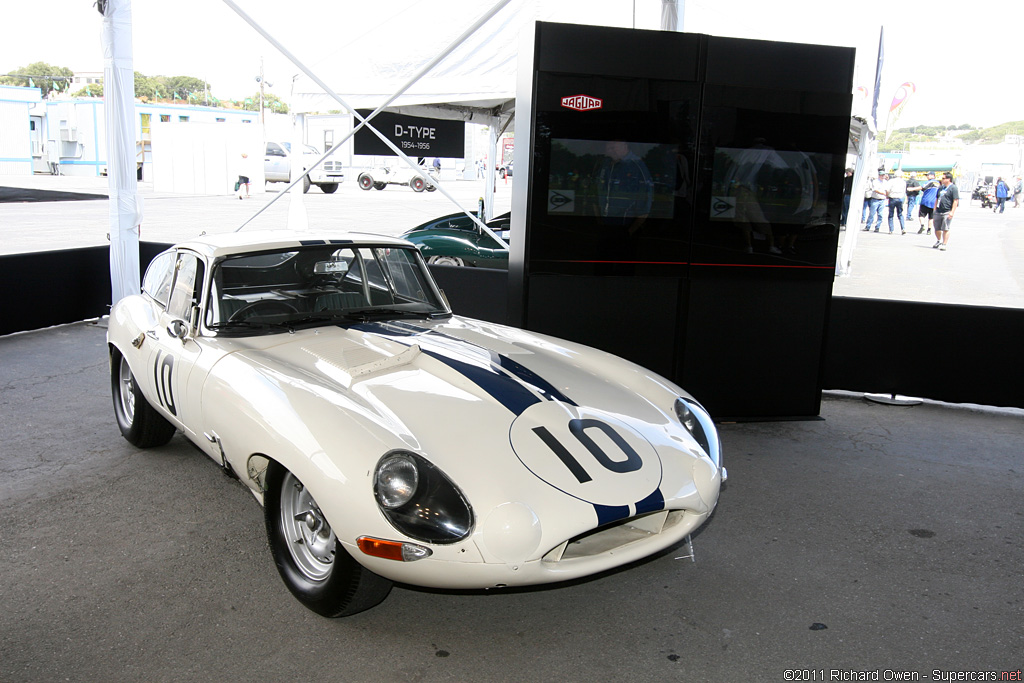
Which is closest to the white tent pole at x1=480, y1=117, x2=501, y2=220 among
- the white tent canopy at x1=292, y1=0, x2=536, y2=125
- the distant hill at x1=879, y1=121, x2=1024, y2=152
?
the white tent canopy at x1=292, y1=0, x2=536, y2=125

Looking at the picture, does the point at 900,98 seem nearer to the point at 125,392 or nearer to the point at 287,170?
the point at 125,392

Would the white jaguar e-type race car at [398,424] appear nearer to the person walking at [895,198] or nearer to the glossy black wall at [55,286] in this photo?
the glossy black wall at [55,286]

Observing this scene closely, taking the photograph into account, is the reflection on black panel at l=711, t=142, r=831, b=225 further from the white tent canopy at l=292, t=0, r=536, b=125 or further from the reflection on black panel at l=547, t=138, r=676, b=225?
the white tent canopy at l=292, t=0, r=536, b=125

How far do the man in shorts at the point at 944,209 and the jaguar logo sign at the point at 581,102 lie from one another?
1534cm

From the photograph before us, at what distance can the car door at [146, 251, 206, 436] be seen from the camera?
3775 mm

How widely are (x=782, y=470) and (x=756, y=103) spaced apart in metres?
2.52

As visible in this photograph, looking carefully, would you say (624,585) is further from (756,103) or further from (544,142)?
(756,103)

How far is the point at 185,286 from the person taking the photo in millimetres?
4180

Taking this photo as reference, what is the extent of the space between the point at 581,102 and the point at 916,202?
24.6m

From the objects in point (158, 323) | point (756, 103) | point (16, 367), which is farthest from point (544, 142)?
point (16, 367)

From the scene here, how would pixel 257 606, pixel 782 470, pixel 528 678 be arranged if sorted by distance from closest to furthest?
pixel 528 678 → pixel 257 606 → pixel 782 470

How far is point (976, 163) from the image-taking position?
45250 mm

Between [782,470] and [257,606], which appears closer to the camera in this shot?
[257,606]

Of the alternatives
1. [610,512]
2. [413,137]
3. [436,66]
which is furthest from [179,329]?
[413,137]
